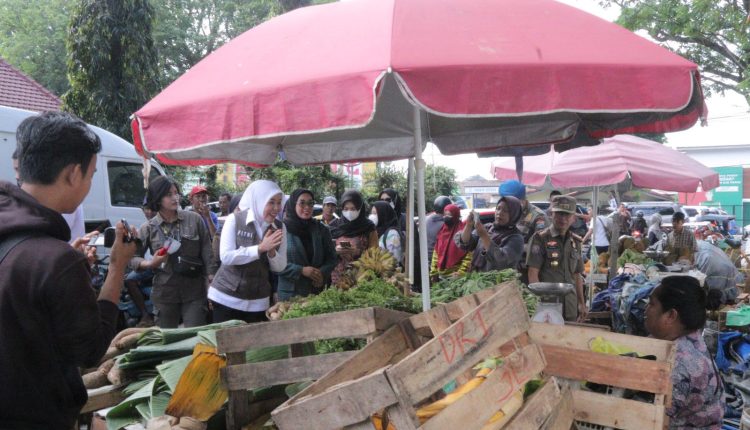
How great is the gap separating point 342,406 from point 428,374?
1.00 feet

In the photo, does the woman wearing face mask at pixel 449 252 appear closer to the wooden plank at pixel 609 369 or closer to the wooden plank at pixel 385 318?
the wooden plank at pixel 609 369

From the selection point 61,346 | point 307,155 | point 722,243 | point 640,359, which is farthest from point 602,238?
point 61,346

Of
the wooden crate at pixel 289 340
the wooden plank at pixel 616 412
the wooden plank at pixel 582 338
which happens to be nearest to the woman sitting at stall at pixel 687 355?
the wooden plank at pixel 582 338

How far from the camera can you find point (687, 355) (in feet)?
11.1

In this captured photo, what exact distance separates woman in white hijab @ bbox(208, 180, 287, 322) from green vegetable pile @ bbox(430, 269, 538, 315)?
1.41 metres

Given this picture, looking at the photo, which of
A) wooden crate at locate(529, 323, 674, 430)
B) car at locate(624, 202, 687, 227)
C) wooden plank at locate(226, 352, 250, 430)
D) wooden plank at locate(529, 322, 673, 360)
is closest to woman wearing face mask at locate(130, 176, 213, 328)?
→ wooden plank at locate(226, 352, 250, 430)

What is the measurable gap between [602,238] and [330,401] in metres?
12.6

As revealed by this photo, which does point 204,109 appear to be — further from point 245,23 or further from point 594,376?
point 245,23

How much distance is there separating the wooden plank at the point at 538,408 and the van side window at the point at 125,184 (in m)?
9.73

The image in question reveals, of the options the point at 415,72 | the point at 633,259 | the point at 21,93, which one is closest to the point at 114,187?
the point at 633,259

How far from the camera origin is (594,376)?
2.97m

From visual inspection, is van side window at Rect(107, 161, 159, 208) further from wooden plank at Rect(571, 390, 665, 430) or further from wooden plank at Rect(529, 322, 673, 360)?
wooden plank at Rect(571, 390, 665, 430)

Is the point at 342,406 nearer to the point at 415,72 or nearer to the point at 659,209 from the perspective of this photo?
the point at 415,72

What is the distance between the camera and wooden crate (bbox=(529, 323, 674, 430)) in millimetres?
2834
